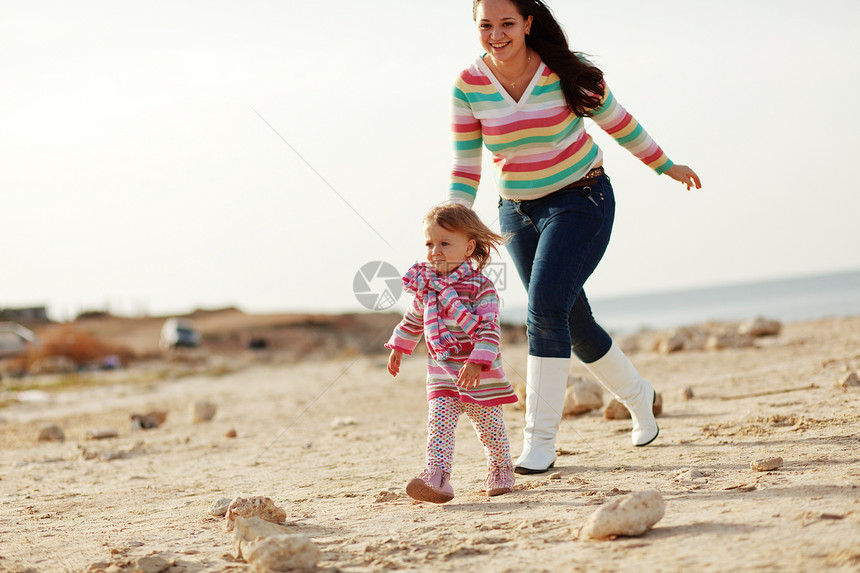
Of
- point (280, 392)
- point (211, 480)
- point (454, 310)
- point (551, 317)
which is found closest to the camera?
point (454, 310)

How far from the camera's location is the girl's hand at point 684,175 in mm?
3465

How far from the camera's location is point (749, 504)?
7.73 ft

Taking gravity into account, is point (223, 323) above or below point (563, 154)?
below

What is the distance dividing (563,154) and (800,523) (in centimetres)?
175

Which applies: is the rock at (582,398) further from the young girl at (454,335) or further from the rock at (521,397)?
the young girl at (454,335)

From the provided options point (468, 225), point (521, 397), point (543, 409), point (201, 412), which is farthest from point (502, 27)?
point (201, 412)

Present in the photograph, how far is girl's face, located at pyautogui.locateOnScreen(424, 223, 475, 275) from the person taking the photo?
303 cm

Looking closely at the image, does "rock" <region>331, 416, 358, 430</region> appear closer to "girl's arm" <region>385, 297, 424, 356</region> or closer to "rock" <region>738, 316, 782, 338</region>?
"girl's arm" <region>385, 297, 424, 356</region>

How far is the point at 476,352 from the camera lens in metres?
2.86

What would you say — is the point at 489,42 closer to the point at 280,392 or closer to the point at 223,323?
the point at 280,392

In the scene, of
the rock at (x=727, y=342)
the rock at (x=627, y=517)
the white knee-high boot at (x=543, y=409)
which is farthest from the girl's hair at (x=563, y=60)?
the rock at (x=727, y=342)

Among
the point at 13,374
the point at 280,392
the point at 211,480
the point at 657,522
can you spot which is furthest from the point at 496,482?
the point at 13,374
